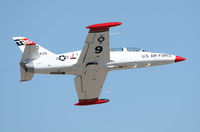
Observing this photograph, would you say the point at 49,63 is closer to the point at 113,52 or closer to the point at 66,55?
the point at 66,55

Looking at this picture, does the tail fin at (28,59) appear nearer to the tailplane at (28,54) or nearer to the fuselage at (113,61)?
the tailplane at (28,54)

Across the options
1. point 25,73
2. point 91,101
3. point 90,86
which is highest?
point 25,73

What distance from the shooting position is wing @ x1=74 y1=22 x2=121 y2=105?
124 ft

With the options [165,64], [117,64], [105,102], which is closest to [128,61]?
[117,64]

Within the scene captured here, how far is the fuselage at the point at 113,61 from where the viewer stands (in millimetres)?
39438

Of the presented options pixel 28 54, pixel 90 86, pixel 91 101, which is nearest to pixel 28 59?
pixel 28 54

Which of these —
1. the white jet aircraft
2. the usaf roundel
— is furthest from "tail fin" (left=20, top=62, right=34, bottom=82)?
the usaf roundel

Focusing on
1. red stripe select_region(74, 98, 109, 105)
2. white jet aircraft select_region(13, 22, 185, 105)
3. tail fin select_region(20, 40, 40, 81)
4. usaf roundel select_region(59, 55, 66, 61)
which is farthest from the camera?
red stripe select_region(74, 98, 109, 105)

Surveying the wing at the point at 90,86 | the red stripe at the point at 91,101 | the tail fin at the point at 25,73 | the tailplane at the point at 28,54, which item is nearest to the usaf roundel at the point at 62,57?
the tailplane at the point at 28,54

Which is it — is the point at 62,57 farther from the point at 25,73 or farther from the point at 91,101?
the point at 91,101

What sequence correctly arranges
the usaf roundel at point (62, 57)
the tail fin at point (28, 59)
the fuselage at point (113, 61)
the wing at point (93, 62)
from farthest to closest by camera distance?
the usaf roundel at point (62, 57) → the fuselage at point (113, 61) → the tail fin at point (28, 59) → the wing at point (93, 62)

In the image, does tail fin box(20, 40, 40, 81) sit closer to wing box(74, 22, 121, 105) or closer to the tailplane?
the tailplane

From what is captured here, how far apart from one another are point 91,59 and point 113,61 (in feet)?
6.93

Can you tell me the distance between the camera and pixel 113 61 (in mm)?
40781
